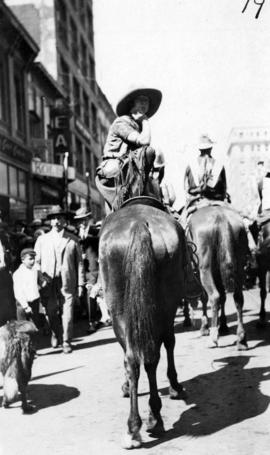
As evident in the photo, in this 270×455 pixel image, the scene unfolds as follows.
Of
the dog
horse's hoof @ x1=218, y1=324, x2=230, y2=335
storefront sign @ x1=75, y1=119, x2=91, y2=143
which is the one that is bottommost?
horse's hoof @ x1=218, y1=324, x2=230, y2=335

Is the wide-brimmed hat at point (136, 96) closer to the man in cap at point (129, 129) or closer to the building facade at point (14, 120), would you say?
the man in cap at point (129, 129)

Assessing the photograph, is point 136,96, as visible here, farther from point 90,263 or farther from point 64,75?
point 64,75

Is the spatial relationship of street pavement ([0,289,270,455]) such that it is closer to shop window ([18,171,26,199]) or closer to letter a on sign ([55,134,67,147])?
shop window ([18,171,26,199])

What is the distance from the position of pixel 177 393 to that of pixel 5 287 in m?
2.52

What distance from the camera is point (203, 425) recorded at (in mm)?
4594

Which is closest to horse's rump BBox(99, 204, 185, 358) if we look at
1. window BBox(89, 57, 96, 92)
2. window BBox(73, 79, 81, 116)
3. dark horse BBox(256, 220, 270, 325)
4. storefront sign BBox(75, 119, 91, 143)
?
dark horse BBox(256, 220, 270, 325)

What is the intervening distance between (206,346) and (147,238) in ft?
12.5

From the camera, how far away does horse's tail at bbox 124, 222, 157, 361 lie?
426 centimetres

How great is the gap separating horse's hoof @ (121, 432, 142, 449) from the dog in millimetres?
1511

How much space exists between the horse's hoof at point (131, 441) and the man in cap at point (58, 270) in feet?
14.8

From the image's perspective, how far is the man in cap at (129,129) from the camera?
5.66m

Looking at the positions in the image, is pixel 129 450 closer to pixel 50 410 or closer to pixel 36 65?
pixel 50 410

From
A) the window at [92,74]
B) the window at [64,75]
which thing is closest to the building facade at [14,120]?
the window at [64,75]

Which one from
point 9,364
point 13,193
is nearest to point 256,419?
point 9,364
